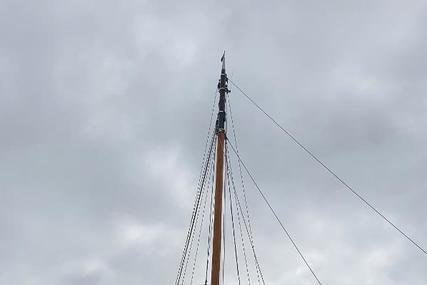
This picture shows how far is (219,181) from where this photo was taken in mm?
38812

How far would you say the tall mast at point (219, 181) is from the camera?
34.8 metres

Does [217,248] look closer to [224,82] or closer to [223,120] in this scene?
[223,120]

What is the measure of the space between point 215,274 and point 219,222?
3592mm

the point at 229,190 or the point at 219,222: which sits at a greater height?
the point at 229,190

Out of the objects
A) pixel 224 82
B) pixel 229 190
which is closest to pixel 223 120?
pixel 224 82

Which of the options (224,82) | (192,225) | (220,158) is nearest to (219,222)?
(220,158)

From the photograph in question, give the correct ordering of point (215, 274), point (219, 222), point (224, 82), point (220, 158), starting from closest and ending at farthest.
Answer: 1. point (215, 274)
2. point (219, 222)
3. point (220, 158)
4. point (224, 82)

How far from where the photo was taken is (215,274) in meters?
34.3

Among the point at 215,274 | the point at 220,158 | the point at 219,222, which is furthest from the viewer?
the point at 220,158

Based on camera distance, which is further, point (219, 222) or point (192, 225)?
point (192, 225)

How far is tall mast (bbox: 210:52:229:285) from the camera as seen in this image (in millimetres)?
34812

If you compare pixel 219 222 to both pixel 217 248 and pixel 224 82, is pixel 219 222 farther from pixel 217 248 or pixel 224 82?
pixel 224 82

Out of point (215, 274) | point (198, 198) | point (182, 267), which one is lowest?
point (215, 274)

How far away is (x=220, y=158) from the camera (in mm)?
39625
